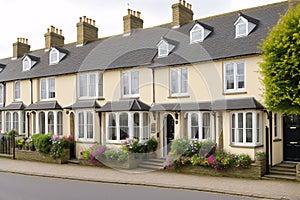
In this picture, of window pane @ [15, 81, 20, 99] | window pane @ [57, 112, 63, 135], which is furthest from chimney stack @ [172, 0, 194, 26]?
window pane @ [15, 81, 20, 99]

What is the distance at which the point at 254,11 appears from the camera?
750 inches

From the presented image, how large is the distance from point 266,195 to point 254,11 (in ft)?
38.4

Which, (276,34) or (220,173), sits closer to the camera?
(276,34)

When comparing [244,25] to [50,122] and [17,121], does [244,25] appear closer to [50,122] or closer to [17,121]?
[50,122]

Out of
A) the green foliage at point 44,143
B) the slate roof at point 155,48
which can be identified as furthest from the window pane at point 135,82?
the green foliage at point 44,143

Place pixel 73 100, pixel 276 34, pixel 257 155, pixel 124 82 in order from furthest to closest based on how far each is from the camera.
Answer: pixel 73 100 → pixel 124 82 → pixel 257 155 → pixel 276 34

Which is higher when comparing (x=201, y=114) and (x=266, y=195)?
(x=201, y=114)

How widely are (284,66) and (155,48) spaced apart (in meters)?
9.57

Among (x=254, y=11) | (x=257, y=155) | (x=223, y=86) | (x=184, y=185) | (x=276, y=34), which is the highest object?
(x=254, y=11)

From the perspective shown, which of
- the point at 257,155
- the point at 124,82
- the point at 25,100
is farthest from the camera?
the point at 25,100

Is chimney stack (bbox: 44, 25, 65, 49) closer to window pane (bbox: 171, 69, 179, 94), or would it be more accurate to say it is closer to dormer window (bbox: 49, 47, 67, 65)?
dormer window (bbox: 49, 47, 67, 65)

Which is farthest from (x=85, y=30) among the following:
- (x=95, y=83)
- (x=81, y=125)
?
(x=81, y=125)

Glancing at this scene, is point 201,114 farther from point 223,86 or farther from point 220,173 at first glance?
point 220,173

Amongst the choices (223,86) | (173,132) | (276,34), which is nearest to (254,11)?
(223,86)
